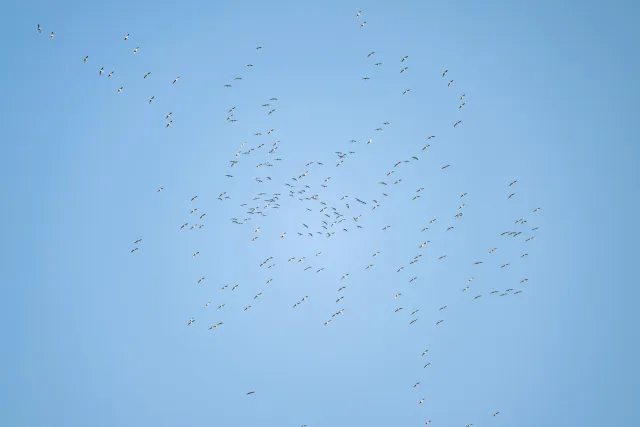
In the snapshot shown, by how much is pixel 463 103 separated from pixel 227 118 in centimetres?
2177

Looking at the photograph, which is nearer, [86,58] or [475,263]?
[86,58]

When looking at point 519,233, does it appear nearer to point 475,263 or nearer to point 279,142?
point 475,263

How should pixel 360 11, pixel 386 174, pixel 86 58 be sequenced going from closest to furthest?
1. pixel 86 58
2. pixel 360 11
3. pixel 386 174

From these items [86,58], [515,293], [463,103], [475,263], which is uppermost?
[86,58]

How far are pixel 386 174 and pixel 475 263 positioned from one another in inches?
473

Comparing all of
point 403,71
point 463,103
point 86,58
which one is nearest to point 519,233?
point 463,103

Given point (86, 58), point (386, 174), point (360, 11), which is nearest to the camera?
point (86, 58)

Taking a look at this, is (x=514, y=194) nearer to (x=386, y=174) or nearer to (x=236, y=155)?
(x=386, y=174)

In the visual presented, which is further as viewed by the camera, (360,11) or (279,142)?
(279,142)

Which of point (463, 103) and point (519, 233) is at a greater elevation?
point (463, 103)

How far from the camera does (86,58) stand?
41.5 meters

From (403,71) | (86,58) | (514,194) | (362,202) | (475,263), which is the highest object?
(86,58)

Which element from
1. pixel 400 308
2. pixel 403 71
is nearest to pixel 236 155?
pixel 403 71

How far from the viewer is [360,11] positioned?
1821 inches
